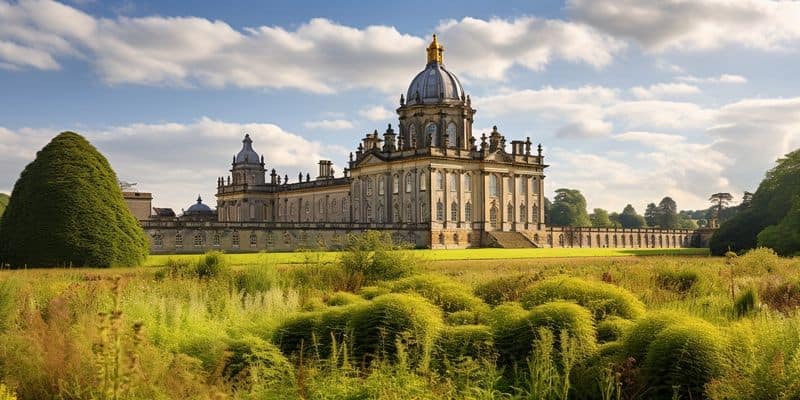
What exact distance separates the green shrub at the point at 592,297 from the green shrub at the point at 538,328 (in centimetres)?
105

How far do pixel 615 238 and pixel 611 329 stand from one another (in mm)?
88906

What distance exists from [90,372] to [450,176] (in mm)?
65274

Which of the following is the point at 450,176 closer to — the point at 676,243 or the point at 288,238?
the point at 288,238

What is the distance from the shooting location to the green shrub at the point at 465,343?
11.0 metres

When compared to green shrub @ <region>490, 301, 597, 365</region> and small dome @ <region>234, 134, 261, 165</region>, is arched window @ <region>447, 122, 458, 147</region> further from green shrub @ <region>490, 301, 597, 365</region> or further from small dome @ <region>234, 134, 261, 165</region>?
green shrub @ <region>490, 301, 597, 365</region>

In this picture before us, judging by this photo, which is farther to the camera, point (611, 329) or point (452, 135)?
point (452, 135)

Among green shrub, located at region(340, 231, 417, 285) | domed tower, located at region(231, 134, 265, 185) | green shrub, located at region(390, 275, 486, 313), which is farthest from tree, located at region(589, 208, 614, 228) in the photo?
green shrub, located at region(390, 275, 486, 313)

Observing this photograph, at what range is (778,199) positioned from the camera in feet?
189

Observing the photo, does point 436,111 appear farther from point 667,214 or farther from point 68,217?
point 667,214

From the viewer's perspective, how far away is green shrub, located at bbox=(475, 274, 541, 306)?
15547 mm

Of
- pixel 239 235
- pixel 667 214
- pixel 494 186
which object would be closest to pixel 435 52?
pixel 494 186

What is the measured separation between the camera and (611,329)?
1164cm

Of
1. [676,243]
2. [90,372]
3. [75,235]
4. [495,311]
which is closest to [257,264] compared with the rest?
[495,311]

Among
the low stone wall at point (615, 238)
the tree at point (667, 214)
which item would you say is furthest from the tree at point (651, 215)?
the low stone wall at point (615, 238)
